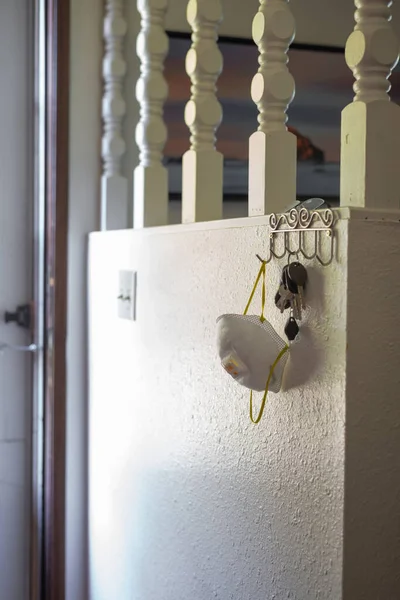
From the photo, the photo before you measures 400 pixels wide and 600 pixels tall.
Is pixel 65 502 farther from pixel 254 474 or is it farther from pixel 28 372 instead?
pixel 254 474

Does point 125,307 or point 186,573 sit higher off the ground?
point 125,307

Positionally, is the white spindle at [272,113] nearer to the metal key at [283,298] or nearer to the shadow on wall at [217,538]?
the metal key at [283,298]

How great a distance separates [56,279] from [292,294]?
3.53 feet

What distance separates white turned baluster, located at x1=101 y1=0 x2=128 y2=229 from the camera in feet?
6.27

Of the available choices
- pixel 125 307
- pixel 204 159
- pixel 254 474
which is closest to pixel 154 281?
pixel 125 307

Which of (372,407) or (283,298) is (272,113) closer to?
(283,298)

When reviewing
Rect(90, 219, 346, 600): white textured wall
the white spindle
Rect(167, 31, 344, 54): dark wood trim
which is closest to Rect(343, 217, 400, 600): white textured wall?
Rect(90, 219, 346, 600): white textured wall

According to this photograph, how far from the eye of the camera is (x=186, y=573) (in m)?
1.38

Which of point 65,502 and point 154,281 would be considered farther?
point 65,502

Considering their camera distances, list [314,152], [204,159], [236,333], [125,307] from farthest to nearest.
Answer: [314,152] < [125,307] < [204,159] < [236,333]

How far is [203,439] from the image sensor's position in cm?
130

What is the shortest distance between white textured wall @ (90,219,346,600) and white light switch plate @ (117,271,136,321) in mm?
26

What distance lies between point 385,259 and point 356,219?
0.06m

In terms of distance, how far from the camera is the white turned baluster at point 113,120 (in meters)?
1.91
